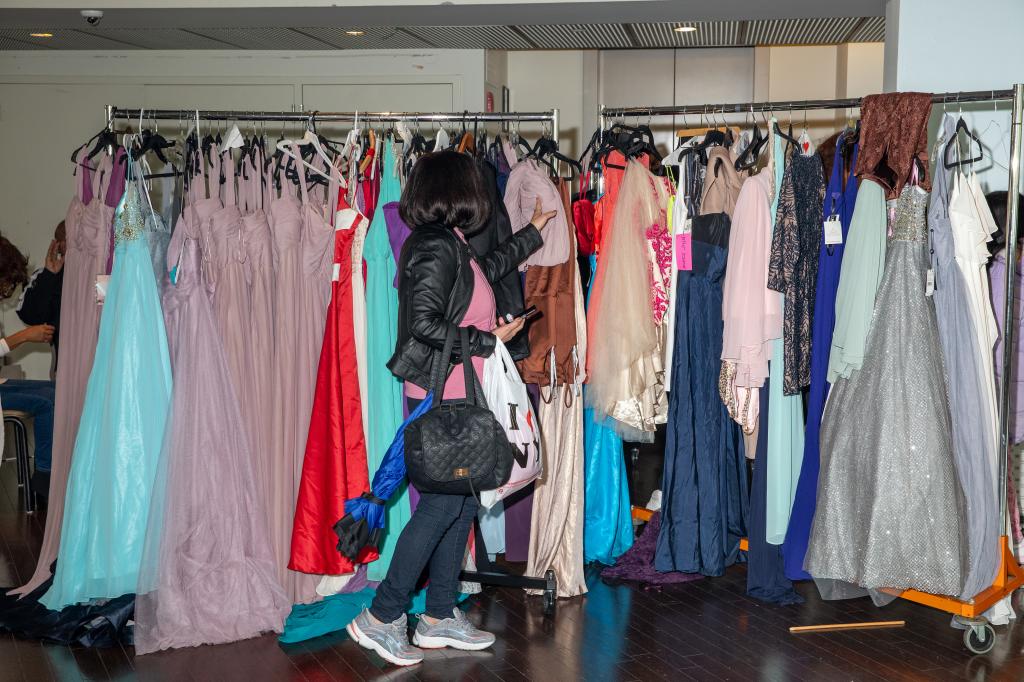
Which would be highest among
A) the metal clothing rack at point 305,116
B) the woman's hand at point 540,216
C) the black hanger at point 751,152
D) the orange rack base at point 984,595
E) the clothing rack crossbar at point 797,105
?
the clothing rack crossbar at point 797,105

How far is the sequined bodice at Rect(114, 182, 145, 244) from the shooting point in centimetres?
343

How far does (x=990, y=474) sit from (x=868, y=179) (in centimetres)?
106

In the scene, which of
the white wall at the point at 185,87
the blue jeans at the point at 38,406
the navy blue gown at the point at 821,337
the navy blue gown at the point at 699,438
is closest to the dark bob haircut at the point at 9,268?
the blue jeans at the point at 38,406

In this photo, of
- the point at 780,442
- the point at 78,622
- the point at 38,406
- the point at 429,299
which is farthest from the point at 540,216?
the point at 38,406

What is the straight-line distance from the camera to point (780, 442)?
3.50 m

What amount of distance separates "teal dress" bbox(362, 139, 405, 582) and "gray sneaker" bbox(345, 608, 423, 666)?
41cm

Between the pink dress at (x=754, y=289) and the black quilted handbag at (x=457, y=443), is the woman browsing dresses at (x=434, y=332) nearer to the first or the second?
the black quilted handbag at (x=457, y=443)

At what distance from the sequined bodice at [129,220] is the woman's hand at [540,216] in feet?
4.53

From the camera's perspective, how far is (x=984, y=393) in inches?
128

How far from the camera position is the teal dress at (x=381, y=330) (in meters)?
3.53

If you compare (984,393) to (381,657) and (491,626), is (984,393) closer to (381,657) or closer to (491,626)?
(491,626)

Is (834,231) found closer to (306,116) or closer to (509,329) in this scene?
(509,329)

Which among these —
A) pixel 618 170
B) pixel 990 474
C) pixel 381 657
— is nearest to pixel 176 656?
pixel 381 657

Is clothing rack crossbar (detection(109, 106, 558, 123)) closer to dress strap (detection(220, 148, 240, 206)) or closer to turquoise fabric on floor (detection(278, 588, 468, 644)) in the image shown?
dress strap (detection(220, 148, 240, 206))
